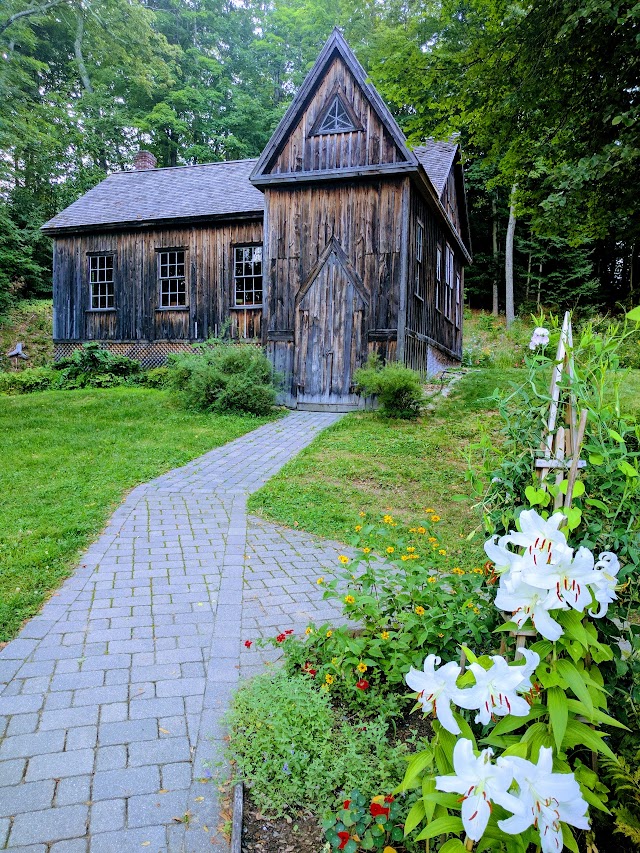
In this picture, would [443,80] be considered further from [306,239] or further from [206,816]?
[206,816]

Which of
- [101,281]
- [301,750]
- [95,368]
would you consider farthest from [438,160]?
[301,750]

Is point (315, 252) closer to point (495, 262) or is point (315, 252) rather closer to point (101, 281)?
point (101, 281)

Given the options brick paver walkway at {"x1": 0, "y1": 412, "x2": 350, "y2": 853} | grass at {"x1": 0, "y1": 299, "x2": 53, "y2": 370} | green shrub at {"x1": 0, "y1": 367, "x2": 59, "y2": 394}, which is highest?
grass at {"x1": 0, "y1": 299, "x2": 53, "y2": 370}

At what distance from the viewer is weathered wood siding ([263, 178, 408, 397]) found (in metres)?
12.8

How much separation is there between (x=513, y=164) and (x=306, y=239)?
18.8ft

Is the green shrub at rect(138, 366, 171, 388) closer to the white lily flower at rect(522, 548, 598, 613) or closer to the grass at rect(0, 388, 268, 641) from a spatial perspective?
the grass at rect(0, 388, 268, 641)

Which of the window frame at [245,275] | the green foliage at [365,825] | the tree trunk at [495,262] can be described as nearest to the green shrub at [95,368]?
the window frame at [245,275]

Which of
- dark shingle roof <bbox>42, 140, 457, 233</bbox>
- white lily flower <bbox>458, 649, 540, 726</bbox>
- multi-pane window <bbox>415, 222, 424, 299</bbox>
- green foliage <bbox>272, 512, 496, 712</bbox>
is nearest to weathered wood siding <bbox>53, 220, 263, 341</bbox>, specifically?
dark shingle roof <bbox>42, 140, 457, 233</bbox>

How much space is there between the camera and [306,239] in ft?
43.8

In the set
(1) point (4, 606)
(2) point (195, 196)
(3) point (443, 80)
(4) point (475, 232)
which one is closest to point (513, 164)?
(3) point (443, 80)

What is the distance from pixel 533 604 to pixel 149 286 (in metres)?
17.6

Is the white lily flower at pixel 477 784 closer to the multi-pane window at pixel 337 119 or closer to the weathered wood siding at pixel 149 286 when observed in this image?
the multi-pane window at pixel 337 119

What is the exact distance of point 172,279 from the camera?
1708cm

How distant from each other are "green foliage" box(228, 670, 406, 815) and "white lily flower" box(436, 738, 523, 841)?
109 centimetres
